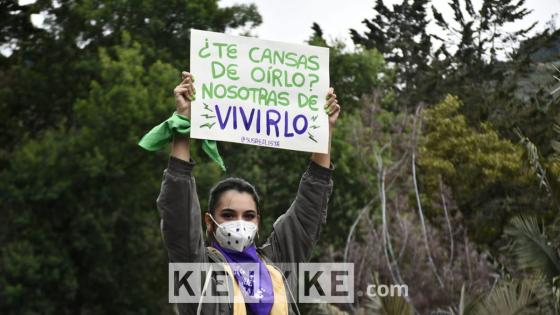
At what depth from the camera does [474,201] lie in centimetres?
2911

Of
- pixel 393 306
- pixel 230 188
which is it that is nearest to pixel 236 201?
pixel 230 188

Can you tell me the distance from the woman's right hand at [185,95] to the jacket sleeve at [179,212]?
33cm

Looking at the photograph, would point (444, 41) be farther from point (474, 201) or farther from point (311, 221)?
point (311, 221)

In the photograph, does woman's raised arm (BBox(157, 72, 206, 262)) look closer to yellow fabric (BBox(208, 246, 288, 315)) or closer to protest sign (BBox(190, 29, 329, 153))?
yellow fabric (BBox(208, 246, 288, 315))

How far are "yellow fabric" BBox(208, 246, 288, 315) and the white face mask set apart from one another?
0.06m

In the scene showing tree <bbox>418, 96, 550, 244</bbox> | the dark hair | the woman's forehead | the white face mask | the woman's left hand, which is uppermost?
tree <bbox>418, 96, 550, 244</bbox>

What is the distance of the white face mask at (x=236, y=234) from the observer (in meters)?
4.57

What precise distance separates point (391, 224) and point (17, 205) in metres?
10.2

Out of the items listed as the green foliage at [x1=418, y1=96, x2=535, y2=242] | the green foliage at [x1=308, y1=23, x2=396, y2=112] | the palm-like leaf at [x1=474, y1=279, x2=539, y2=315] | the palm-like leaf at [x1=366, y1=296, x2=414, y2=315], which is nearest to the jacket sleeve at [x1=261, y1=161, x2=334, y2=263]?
the palm-like leaf at [x1=366, y1=296, x2=414, y2=315]

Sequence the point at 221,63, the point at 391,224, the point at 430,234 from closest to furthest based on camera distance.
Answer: the point at 221,63, the point at 430,234, the point at 391,224

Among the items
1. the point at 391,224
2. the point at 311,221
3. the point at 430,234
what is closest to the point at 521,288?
the point at 311,221

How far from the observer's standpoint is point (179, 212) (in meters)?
4.41

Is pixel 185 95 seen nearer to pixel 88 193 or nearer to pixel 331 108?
pixel 331 108

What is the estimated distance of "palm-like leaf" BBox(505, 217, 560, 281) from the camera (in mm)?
13828
